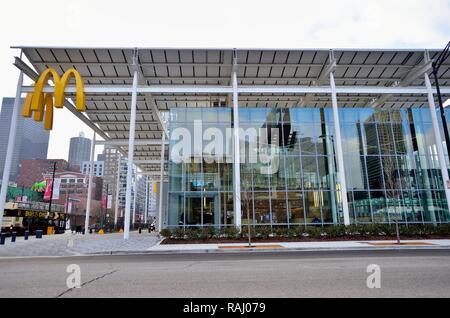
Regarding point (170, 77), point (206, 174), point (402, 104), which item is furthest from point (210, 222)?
point (402, 104)

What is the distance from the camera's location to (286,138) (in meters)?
25.6

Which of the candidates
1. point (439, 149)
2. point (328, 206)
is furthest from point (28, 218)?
point (439, 149)

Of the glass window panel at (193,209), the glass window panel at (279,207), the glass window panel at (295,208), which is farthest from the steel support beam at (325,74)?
the glass window panel at (193,209)

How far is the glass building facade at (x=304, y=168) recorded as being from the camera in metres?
23.4

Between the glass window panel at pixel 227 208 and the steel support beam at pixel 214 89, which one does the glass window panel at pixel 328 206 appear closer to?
the glass window panel at pixel 227 208

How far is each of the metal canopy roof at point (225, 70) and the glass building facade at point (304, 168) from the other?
3527mm

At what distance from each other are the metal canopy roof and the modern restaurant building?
0.38ft

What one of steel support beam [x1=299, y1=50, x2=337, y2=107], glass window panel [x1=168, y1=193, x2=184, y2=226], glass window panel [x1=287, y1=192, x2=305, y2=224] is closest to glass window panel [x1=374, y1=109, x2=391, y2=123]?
steel support beam [x1=299, y1=50, x2=337, y2=107]

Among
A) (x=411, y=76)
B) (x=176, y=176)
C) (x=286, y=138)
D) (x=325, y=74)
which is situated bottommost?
(x=176, y=176)

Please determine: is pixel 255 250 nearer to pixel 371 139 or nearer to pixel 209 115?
pixel 209 115

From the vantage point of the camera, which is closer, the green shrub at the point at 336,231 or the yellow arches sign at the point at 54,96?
the green shrub at the point at 336,231

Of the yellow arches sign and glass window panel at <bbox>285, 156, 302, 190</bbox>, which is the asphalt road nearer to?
glass window panel at <bbox>285, 156, 302, 190</bbox>

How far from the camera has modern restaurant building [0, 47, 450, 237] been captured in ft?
76.7

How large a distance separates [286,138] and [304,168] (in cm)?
315
